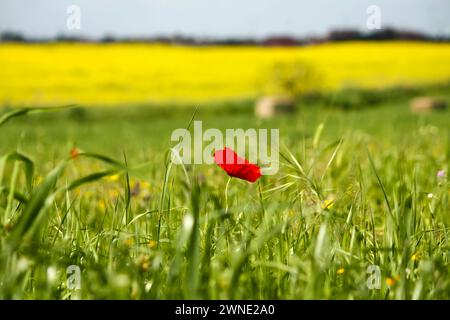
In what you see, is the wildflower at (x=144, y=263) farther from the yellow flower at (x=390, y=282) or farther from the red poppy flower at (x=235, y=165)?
the yellow flower at (x=390, y=282)

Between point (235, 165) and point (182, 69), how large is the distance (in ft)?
75.3

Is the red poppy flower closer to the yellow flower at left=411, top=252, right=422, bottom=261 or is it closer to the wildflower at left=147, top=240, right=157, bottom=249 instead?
the wildflower at left=147, top=240, right=157, bottom=249

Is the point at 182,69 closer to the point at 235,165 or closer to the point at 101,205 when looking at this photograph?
the point at 101,205

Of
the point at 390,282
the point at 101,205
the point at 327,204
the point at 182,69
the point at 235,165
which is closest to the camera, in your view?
the point at 390,282

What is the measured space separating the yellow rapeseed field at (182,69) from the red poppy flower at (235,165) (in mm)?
15781

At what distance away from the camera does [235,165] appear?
1607 millimetres

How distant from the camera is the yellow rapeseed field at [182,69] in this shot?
20.3 metres

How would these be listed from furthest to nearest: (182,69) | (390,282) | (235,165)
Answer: (182,69) < (235,165) < (390,282)

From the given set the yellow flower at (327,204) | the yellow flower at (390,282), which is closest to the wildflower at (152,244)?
the yellow flower at (327,204)

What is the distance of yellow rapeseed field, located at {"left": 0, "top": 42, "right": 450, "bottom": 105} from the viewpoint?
20328 millimetres

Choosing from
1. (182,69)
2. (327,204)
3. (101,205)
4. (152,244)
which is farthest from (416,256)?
(182,69)

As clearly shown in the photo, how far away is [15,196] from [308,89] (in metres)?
21.6

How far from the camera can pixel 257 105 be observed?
1725 cm

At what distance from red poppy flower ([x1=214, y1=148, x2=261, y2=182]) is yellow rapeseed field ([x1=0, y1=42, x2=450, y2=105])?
51.8ft
